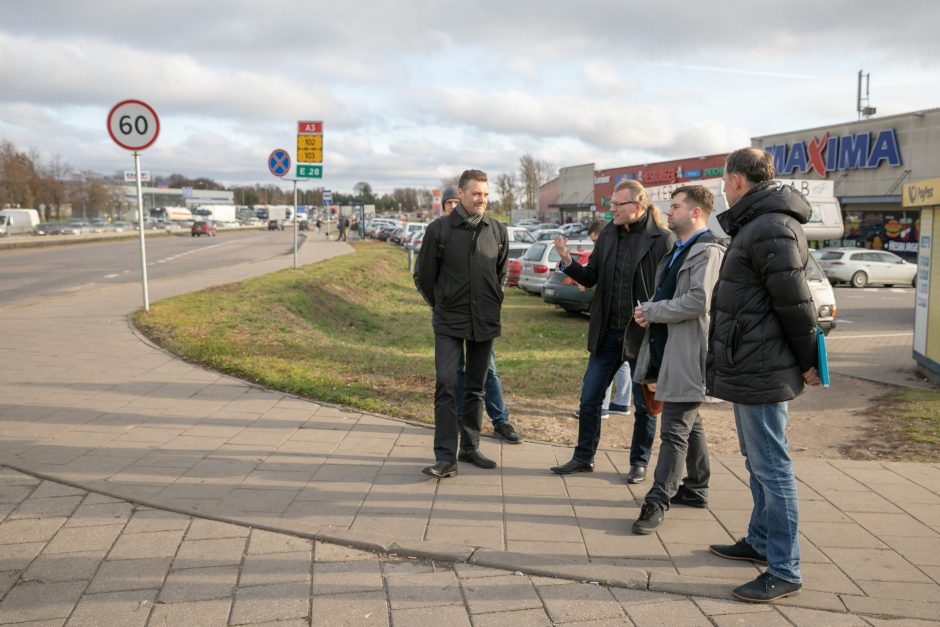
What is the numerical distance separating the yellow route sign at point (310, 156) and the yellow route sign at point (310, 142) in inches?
4.1

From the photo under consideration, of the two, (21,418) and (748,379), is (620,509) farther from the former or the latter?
(21,418)

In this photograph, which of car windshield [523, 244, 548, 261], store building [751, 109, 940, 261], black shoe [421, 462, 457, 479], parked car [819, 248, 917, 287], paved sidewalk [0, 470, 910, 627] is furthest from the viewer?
store building [751, 109, 940, 261]

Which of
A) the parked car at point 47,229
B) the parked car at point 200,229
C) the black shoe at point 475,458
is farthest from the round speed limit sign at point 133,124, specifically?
the parked car at point 47,229

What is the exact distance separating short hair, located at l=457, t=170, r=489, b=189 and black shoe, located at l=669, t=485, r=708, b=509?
2351 millimetres

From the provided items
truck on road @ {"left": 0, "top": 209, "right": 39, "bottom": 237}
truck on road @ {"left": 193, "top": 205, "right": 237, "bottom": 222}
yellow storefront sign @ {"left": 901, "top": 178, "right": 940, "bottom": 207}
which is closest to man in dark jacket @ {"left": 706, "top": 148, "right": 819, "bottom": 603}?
yellow storefront sign @ {"left": 901, "top": 178, "right": 940, "bottom": 207}

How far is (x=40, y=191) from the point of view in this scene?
70.8 m

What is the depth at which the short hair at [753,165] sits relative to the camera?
3471mm

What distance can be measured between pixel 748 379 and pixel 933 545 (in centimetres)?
160

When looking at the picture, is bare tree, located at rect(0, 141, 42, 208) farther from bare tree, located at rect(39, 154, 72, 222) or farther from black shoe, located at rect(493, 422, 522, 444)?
black shoe, located at rect(493, 422, 522, 444)

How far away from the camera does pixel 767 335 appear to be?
335cm

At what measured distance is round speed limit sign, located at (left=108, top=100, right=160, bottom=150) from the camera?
1083 centimetres

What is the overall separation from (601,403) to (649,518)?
1.01 m

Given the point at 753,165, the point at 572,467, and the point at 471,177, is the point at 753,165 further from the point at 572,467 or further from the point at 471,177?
the point at 572,467

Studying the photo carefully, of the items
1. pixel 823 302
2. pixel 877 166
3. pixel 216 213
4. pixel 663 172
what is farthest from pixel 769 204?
pixel 216 213
